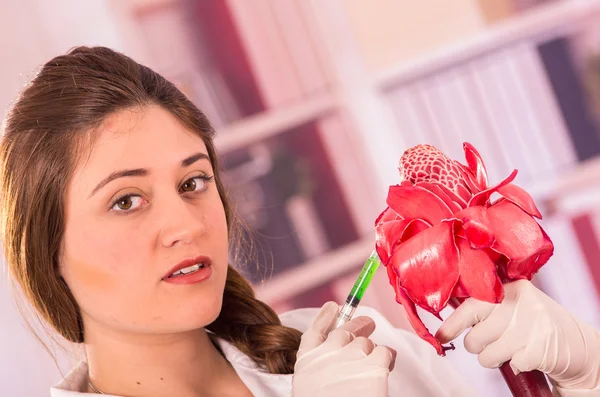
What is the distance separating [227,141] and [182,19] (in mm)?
417

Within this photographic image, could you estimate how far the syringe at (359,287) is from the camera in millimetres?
1070

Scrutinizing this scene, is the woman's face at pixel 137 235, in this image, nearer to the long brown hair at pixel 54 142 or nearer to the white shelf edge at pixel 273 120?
the long brown hair at pixel 54 142

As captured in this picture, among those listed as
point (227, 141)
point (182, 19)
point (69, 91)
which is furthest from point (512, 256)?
point (182, 19)

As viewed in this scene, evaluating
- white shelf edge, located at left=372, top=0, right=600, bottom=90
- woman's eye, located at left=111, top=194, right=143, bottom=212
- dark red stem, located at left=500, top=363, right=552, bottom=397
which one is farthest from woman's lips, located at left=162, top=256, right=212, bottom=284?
white shelf edge, located at left=372, top=0, right=600, bottom=90

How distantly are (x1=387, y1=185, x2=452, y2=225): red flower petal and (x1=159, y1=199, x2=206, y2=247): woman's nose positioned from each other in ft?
1.22

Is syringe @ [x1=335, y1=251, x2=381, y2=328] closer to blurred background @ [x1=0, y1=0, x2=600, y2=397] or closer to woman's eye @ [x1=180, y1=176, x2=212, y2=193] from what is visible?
woman's eye @ [x1=180, y1=176, x2=212, y2=193]

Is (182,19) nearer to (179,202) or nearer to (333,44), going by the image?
(333,44)

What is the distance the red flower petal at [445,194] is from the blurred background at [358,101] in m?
1.60

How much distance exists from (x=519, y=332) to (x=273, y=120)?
1.64 m

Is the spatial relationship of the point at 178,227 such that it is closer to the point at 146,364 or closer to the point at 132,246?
the point at 132,246

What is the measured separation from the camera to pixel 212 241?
119 cm

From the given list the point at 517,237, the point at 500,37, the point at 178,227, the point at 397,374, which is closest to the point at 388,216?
the point at 517,237

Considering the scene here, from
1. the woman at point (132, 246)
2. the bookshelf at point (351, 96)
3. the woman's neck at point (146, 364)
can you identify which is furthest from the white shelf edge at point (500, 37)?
the woman's neck at point (146, 364)

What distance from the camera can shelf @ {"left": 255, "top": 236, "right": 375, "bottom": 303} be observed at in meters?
2.50
